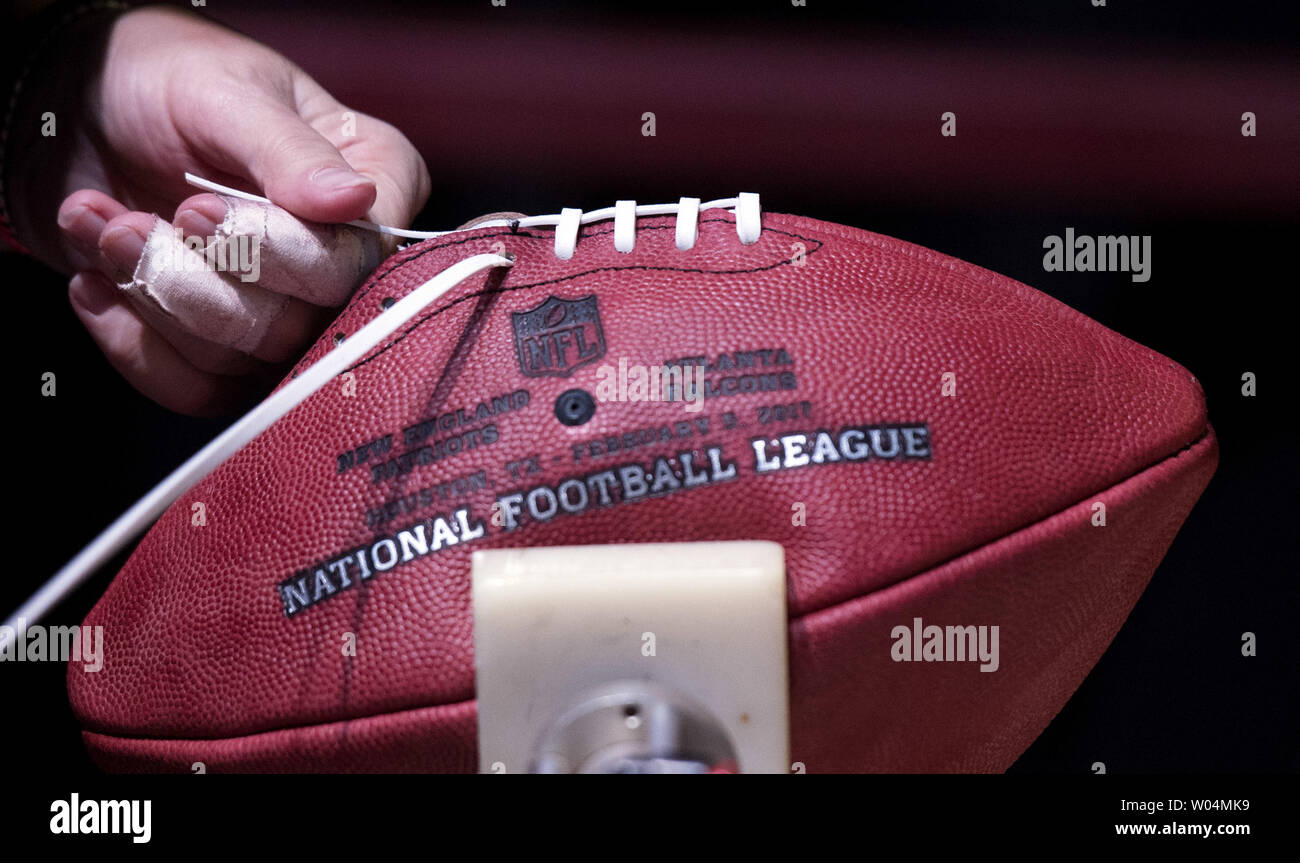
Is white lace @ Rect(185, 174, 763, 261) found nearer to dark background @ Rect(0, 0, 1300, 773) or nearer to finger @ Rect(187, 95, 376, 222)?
finger @ Rect(187, 95, 376, 222)

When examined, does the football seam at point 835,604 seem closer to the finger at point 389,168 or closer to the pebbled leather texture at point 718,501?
the pebbled leather texture at point 718,501

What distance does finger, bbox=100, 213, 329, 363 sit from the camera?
541mm

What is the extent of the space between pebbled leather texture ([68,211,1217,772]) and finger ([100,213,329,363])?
0.27 ft

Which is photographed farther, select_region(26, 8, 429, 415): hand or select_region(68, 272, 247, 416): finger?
select_region(68, 272, 247, 416): finger

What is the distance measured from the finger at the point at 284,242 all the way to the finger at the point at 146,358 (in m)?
0.17

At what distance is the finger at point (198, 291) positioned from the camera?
0.54 metres

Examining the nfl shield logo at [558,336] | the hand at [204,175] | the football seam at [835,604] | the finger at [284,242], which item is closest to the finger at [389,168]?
the hand at [204,175]

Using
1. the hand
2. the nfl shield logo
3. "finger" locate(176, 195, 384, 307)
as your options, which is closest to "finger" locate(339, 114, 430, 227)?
the hand

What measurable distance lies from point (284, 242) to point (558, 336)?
7.0 inches

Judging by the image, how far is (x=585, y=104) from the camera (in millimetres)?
1144

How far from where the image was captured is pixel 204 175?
2.47 feet

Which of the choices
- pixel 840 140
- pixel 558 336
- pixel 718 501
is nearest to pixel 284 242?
pixel 558 336

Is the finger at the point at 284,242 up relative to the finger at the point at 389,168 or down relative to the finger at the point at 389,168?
down
